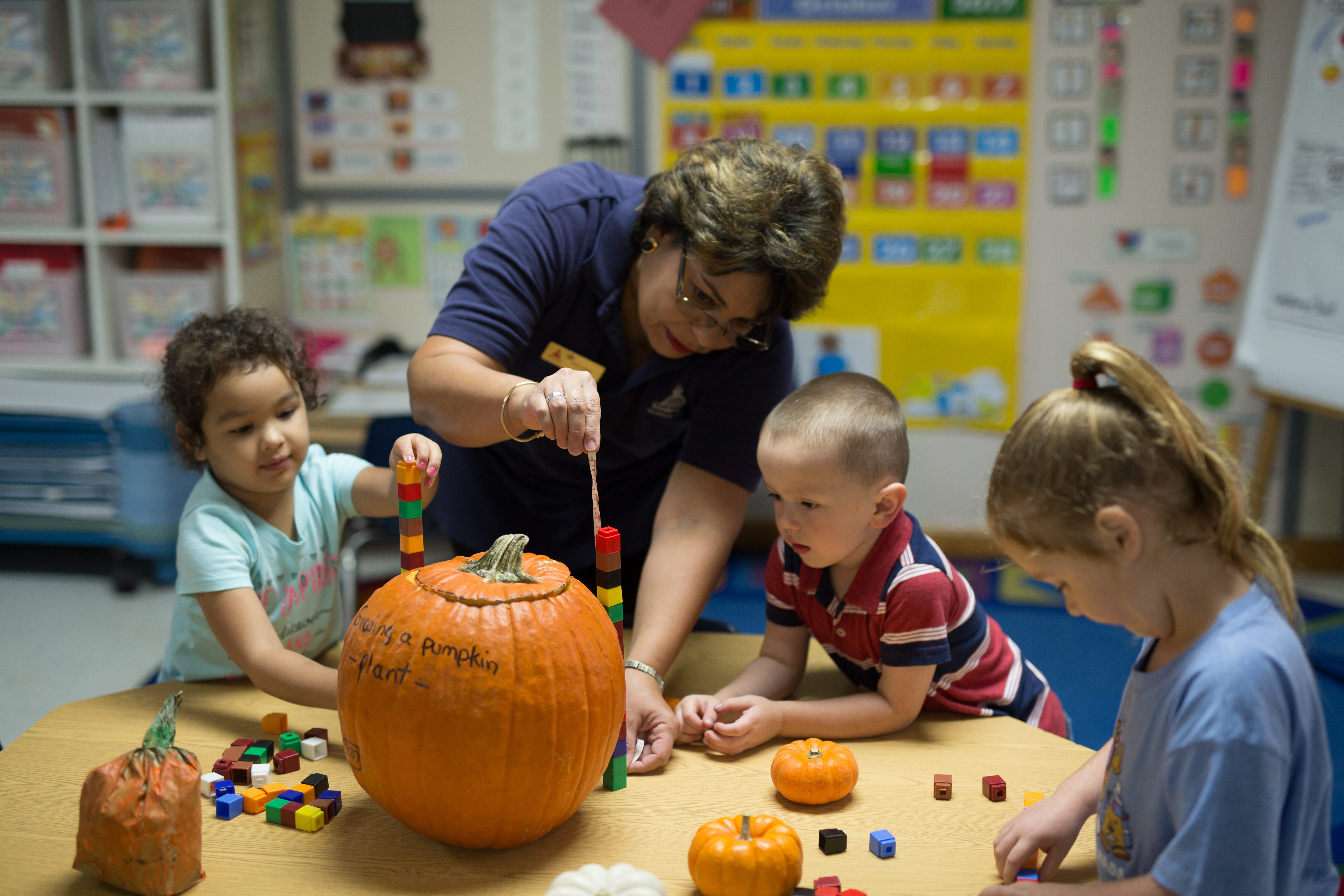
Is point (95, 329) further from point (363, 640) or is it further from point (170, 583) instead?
point (363, 640)

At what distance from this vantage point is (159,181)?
11.6ft

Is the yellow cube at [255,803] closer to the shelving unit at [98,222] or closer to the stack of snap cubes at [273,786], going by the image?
the stack of snap cubes at [273,786]

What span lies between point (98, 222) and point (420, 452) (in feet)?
9.11

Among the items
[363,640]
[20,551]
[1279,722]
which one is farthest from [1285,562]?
[20,551]

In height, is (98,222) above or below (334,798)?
above

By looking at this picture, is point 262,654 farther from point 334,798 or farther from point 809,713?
point 809,713

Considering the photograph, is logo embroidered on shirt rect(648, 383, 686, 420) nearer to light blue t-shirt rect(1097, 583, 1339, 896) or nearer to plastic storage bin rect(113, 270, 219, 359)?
light blue t-shirt rect(1097, 583, 1339, 896)

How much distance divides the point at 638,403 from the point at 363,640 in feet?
2.36

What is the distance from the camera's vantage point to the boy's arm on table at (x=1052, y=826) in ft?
3.53

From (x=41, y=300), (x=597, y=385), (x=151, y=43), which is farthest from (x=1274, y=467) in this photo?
(x=41, y=300)

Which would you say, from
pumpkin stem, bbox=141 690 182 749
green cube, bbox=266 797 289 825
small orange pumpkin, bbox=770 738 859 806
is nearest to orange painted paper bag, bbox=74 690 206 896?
pumpkin stem, bbox=141 690 182 749

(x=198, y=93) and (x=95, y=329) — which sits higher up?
(x=198, y=93)

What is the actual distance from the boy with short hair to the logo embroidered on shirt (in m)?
0.31

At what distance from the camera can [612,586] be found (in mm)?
1195
